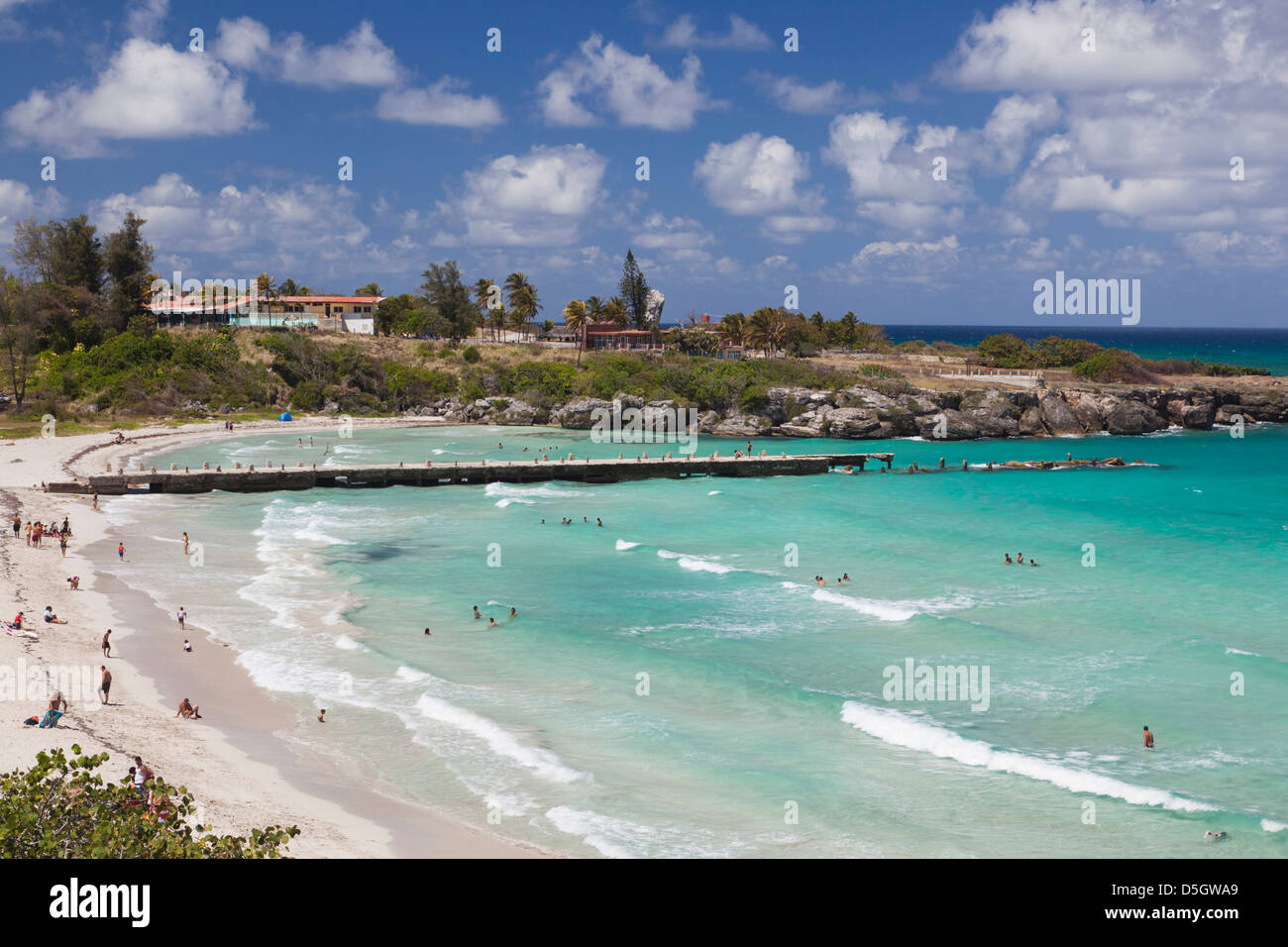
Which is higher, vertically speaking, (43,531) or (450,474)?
(450,474)

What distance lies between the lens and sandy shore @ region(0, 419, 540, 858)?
1814 cm

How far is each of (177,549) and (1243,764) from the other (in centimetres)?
3940

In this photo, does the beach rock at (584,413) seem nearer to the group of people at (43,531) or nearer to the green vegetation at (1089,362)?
the group of people at (43,531)

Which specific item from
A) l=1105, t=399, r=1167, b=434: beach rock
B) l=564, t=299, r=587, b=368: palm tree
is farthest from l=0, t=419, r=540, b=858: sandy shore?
l=1105, t=399, r=1167, b=434: beach rock

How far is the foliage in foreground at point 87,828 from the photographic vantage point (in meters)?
11.9

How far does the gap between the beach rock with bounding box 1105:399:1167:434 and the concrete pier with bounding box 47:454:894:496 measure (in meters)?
34.9

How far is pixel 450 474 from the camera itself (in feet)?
204

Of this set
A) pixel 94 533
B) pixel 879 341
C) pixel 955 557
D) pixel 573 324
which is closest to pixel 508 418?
pixel 573 324

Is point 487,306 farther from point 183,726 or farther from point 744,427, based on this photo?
point 183,726

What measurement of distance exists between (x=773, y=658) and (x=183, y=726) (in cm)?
1609

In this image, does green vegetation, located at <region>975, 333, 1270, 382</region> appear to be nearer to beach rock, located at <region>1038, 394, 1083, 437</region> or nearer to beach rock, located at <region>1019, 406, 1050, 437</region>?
beach rock, located at <region>1038, 394, 1083, 437</region>

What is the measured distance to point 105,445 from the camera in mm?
68938
